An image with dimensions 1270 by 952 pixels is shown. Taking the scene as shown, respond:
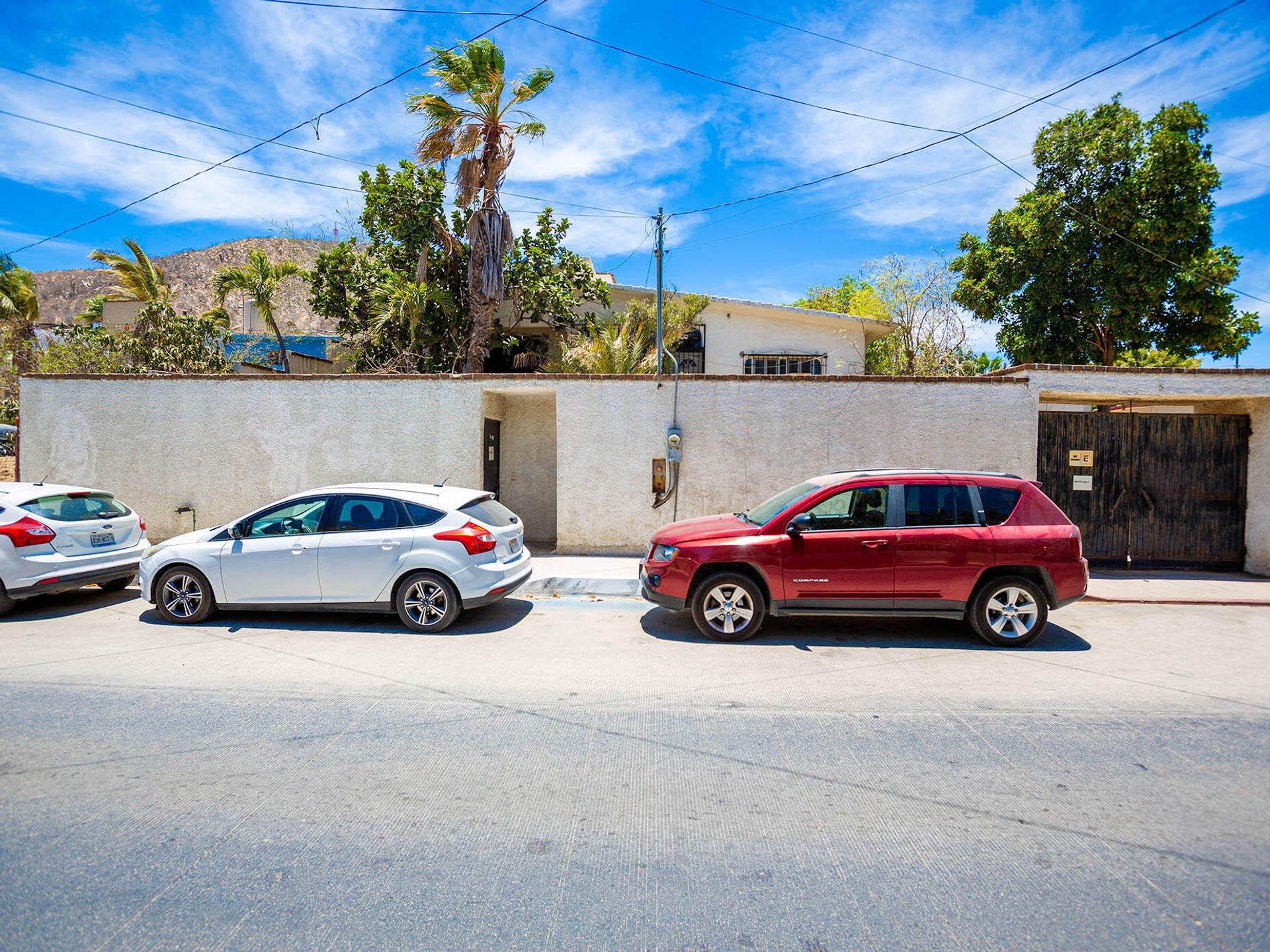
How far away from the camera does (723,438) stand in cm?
1102

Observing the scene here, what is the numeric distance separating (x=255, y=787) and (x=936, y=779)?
384 centimetres

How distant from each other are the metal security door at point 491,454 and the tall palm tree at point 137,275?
49.3 feet

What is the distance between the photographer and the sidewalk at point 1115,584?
29.4 feet

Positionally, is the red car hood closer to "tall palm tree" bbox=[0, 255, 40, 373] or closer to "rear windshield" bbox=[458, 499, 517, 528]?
"rear windshield" bbox=[458, 499, 517, 528]

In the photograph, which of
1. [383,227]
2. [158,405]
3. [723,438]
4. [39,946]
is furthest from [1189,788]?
[383,227]

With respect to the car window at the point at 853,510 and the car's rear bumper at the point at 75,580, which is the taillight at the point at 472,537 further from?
the car's rear bumper at the point at 75,580

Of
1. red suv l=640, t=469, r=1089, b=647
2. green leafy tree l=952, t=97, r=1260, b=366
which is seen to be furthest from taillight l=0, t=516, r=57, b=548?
green leafy tree l=952, t=97, r=1260, b=366

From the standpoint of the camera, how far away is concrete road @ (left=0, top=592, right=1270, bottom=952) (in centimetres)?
270

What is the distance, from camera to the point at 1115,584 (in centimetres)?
984

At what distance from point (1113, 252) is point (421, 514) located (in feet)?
64.9

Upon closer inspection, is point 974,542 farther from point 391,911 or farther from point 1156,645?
point 391,911

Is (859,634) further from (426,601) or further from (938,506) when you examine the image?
(426,601)

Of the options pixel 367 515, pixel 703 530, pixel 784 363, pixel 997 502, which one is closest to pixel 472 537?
pixel 367 515

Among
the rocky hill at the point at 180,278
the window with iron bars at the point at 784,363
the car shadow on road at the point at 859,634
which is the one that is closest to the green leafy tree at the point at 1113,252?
the window with iron bars at the point at 784,363
